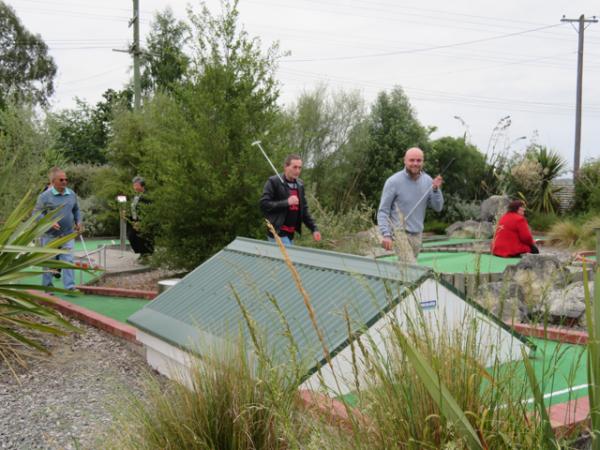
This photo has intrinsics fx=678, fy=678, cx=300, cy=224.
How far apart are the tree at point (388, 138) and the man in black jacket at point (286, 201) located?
17.1 m

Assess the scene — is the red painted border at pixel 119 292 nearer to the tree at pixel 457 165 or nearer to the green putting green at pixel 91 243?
the green putting green at pixel 91 243

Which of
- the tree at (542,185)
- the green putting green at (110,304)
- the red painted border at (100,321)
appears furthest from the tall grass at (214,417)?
the tree at (542,185)

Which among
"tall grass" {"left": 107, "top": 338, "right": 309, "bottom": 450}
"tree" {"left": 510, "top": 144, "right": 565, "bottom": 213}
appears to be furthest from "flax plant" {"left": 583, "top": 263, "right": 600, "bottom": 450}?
"tree" {"left": 510, "top": 144, "right": 565, "bottom": 213}

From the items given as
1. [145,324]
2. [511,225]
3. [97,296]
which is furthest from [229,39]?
[145,324]

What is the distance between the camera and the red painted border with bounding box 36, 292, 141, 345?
611cm

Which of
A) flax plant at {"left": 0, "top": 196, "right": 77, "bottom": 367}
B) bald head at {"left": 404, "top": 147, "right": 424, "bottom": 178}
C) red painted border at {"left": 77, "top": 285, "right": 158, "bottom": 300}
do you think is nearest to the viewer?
flax plant at {"left": 0, "top": 196, "right": 77, "bottom": 367}

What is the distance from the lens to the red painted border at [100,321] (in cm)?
611

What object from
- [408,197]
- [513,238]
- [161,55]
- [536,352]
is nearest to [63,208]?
[408,197]

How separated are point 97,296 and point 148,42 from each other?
3821 cm

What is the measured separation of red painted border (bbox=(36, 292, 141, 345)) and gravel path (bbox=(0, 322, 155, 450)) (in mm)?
74

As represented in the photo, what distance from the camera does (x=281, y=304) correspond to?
430 centimetres

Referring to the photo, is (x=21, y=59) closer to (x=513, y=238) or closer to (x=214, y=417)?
(x=513, y=238)

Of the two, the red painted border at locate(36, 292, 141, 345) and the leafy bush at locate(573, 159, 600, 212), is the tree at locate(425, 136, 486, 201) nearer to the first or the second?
the leafy bush at locate(573, 159, 600, 212)

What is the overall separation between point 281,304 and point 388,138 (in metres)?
21.6
